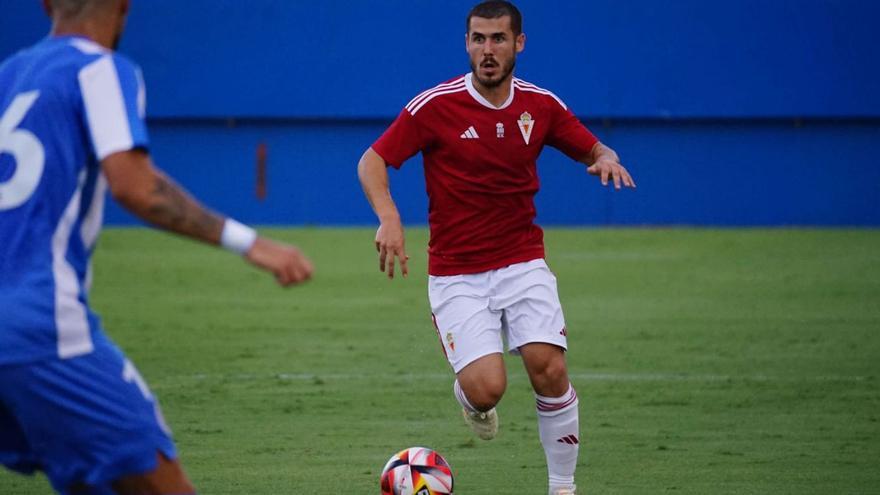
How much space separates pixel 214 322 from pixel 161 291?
316 cm

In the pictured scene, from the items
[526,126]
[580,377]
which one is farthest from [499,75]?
[580,377]

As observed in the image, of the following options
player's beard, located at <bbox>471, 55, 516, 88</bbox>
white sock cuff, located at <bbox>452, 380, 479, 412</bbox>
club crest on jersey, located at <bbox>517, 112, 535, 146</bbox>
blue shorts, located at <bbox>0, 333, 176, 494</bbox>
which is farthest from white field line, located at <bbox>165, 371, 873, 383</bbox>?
blue shorts, located at <bbox>0, 333, 176, 494</bbox>

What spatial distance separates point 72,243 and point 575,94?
27102mm

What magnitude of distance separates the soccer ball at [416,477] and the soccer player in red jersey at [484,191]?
0.58 metres

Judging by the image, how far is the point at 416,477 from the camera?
699 cm

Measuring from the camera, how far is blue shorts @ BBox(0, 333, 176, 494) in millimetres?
4129

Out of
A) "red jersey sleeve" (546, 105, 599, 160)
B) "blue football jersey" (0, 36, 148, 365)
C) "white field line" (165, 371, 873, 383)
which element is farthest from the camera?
"white field line" (165, 371, 873, 383)

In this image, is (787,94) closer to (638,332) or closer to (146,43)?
(146,43)

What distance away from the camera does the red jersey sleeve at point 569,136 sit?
7.80 metres

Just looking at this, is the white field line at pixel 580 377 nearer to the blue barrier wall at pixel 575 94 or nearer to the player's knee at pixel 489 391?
the player's knee at pixel 489 391

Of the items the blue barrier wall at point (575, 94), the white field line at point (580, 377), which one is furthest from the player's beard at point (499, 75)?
the blue barrier wall at point (575, 94)

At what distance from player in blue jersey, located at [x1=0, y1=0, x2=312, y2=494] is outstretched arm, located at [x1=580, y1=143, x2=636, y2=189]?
3.27 m

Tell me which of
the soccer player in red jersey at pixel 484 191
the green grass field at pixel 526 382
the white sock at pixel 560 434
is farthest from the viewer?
the green grass field at pixel 526 382

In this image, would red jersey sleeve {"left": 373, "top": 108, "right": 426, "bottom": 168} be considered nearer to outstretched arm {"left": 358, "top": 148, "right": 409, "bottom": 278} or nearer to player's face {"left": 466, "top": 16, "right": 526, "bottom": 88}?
outstretched arm {"left": 358, "top": 148, "right": 409, "bottom": 278}
